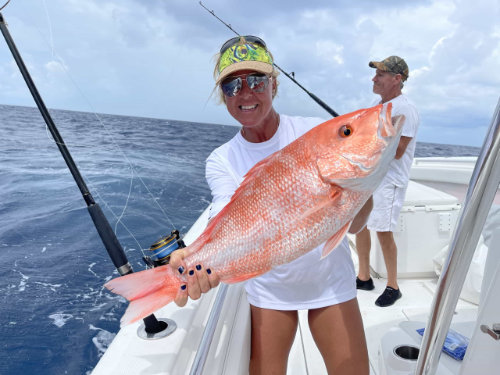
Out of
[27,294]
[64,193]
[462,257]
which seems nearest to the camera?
[462,257]

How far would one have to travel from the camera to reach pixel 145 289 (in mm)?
1262

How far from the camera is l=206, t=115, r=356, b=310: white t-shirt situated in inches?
63.1

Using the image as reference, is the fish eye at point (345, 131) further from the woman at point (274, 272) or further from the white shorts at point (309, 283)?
the white shorts at point (309, 283)

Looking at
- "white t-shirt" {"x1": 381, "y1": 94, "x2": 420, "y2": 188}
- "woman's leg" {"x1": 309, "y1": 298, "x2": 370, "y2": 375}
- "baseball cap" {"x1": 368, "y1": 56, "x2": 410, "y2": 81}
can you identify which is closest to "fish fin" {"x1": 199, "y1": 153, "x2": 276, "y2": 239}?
"woman's leg" {"x1": 309, "y1": 298, "x2": 370, "y2": 375}

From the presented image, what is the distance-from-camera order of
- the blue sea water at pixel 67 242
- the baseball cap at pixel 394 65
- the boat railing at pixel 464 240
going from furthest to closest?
the blue sea water at pixel 67 242 → the baseball cap at pixel 394 65 → the boat railing at pixel 464 240

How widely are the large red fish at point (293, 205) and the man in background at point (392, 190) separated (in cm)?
210

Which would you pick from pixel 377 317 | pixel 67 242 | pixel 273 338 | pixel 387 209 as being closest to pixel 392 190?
pixel 387 209

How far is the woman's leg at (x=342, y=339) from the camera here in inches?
62.8

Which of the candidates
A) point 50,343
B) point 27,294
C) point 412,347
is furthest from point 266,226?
point 27,294

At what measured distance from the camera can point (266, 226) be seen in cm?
120

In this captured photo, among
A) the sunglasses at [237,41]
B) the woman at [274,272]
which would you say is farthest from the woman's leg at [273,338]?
the sunglasses at [237,41]

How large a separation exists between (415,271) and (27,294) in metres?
4.64

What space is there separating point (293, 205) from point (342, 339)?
0.83 m

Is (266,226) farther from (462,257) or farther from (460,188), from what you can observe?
(460,188)
